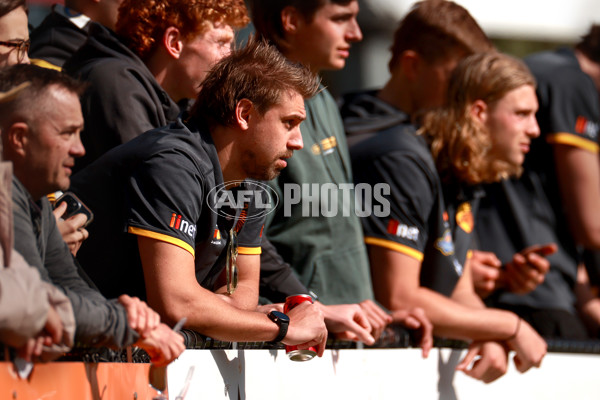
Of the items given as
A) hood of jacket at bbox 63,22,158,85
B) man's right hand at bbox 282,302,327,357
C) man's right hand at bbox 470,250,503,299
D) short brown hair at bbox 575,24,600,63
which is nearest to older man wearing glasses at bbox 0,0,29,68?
hood of jacket at bbox 63,22,158,85

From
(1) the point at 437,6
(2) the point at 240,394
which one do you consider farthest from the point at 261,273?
(1) the point at 437,6

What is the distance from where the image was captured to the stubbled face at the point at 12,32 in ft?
8.09

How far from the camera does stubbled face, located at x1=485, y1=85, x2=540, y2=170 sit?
172 inches

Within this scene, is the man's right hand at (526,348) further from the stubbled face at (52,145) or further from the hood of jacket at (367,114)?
the stubbled face at (52,145)

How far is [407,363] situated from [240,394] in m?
0.99

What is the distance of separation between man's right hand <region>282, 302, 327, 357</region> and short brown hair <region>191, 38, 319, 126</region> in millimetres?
619

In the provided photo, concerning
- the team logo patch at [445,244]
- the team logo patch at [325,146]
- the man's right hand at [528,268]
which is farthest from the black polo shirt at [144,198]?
the man's right hand at [528,268]

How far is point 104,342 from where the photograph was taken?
2.21 m

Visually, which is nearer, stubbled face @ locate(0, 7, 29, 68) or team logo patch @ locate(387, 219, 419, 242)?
stubbled face @ locate(0, 7, 29, 68)

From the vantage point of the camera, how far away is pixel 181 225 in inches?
104

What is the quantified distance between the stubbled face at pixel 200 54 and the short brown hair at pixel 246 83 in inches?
9.6

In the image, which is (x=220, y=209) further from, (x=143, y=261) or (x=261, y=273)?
(x=261, y=273)

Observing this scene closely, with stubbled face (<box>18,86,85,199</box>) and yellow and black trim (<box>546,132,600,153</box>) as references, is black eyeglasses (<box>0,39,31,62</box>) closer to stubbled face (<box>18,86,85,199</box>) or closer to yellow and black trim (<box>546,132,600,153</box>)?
stubbled face (<box>18,86,85,199</box>)

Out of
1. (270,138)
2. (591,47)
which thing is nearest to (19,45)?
(270,138)
